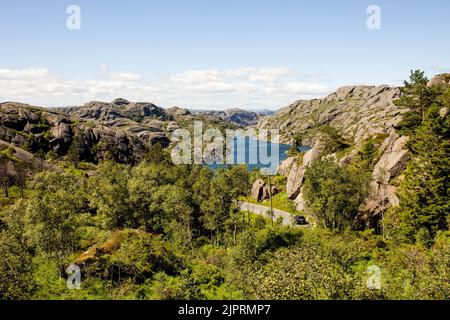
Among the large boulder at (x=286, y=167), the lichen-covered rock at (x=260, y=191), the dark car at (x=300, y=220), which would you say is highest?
the large boulder at (x=286, y=167)

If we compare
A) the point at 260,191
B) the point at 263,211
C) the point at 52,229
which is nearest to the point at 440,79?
the point at 260,191

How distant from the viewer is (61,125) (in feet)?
656

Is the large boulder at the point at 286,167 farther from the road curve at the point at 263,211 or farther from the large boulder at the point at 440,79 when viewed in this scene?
the large boulder at the point at 440,79

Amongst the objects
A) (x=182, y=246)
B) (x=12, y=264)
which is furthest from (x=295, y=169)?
(x=12, y=264)

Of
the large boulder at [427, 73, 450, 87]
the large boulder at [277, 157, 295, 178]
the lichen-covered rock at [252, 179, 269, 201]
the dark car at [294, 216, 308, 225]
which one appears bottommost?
the dark car at [294, 216, 308, 225]

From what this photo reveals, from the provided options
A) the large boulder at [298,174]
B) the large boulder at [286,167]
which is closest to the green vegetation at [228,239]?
the large boulder at [298,174]

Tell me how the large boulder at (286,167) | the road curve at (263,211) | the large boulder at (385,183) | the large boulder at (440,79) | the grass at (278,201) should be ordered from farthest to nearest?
the large boulder at (286,167)
the large boulder at (440,79)
the grass at (278,201)
the road curve at (263,211)
the large boulder at (385,183)

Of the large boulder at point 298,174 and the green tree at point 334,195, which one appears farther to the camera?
the large boulder at point 298,174

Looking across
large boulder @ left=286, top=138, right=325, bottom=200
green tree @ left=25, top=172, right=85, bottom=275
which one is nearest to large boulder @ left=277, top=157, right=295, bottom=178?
large boulder @ left=286, top=138, right=325, bottom=200

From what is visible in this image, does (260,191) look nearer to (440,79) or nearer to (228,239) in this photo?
(228,239)

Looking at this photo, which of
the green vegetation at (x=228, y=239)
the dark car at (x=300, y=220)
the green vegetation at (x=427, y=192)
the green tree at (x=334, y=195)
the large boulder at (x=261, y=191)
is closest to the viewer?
the green vegetation at (x=228, y=239)

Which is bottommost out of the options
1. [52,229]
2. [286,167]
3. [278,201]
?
[278,201]

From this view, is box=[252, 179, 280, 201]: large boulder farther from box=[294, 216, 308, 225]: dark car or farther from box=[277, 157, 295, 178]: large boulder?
box=[294, 216, 308, 225]: dark car

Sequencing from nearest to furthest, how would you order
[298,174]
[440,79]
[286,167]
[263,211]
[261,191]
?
1. [263,211]
2. [298,174]
3. [440,79]
4. [261,191]
5. [286,167]
